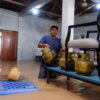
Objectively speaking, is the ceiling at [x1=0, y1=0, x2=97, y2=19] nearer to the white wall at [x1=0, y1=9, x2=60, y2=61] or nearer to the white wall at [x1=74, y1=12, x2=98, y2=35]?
the white wall at [x1=74, y1=12, x2=98, y2=35]

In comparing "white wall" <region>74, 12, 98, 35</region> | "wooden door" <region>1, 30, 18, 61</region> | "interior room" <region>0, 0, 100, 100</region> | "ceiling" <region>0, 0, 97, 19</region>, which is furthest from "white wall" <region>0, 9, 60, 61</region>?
"white wall" <region>74, 12, 98, 35</region>

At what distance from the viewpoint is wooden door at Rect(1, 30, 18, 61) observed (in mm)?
9089

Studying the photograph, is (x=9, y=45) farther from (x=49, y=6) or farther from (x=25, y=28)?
(x=49, y=6)

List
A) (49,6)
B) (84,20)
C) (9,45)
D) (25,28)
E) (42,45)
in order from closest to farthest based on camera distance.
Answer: (42,45) → (49,6) → (9,45) → (84,20) → (25,28)

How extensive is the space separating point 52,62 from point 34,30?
23.0 feet

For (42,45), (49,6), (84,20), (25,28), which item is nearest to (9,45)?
(25,28)

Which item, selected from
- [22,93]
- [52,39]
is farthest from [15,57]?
[22,93]

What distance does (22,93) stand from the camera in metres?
2.50

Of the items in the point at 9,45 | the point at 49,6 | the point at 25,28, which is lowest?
the point at 9,45

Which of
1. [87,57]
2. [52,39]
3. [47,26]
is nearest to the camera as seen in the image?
[87,57]

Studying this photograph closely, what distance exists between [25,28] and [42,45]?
6.54 meters

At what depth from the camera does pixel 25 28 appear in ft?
32.1

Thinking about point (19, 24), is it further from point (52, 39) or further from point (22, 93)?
point (22, 93)

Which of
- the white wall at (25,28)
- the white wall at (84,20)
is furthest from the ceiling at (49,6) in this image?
the white wall at (25,28)
